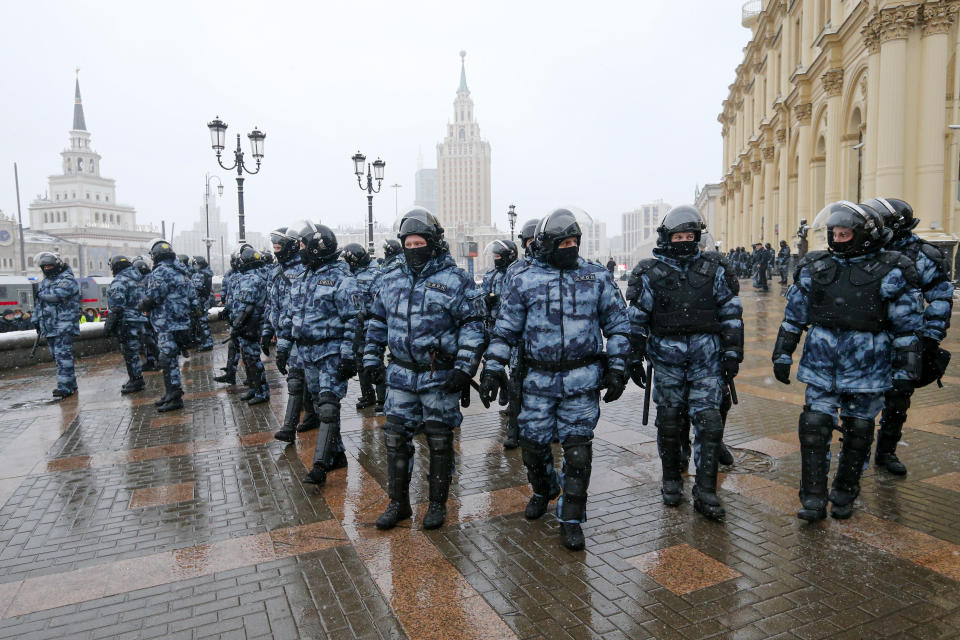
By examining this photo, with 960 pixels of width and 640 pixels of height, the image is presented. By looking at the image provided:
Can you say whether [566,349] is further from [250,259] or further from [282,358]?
[250,259]

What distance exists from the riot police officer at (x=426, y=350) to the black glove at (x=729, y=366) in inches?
66.0

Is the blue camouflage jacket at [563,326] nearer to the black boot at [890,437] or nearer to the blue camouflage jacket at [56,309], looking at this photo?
the black boot at [890,437]

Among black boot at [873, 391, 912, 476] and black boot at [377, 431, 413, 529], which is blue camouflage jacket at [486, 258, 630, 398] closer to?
black boot at [377, 431, 413, 529]

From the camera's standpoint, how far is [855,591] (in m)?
3.39

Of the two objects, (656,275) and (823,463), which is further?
(656,275)

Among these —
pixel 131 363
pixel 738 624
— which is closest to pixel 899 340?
pixel 738 624

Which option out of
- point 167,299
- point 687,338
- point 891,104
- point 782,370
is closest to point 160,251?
point 167,299

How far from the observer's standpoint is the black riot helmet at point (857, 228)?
4.26m

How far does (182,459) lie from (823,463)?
5.51m

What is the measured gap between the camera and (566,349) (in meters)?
4.08

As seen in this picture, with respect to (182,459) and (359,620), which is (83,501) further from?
(359,620)

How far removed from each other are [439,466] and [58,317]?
26.0ft

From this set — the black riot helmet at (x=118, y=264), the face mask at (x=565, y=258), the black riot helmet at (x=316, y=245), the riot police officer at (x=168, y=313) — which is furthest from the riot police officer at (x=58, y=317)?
the face mask at (x=565, y=258)

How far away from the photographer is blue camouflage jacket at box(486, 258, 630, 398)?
161 inches
